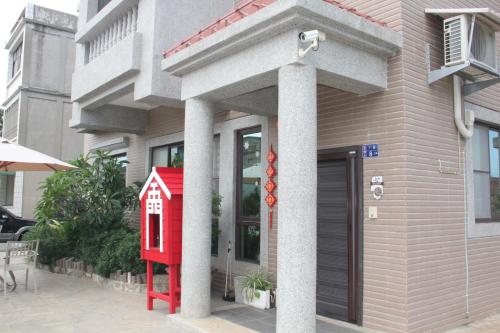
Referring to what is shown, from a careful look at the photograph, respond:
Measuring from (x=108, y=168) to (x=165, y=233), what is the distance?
3837 millimetres

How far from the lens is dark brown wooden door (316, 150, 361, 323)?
6023 millimetres

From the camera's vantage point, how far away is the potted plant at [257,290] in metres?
6.85

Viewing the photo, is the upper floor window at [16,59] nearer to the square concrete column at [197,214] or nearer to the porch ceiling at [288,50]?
the square concrete column at [197,214]

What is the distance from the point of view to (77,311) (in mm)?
6863

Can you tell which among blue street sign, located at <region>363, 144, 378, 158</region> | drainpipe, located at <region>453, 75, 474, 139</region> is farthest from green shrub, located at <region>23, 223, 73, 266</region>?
drainpipe, located at <region>453, 75, 474, 139</region>

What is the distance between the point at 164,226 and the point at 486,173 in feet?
16.7

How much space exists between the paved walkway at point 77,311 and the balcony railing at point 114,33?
16.8 feet

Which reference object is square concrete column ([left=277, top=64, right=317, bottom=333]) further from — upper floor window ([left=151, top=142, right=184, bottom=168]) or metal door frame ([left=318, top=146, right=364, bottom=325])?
upper floor window ([left=151, top=142, right=184, bottom=168])

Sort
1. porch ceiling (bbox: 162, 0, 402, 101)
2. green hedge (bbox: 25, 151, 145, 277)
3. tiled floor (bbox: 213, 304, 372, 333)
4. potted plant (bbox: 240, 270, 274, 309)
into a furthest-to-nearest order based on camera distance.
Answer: green hedge (bbox: 25, 151, 145, 277) → potted plant (bbox: 240, 270, 274, 309) → tiled floor (bbox: 213, 304, 372, 333) → porch ceiling (bbox: 162, 0, 402, 101)

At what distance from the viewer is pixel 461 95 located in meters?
6.43

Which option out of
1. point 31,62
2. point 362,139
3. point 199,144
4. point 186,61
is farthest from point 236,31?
point 31,62

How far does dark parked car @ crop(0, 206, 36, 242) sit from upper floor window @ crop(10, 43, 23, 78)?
8.71m

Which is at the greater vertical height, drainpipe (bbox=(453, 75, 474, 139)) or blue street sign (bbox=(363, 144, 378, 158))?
drainpipe (bbox=(453, 75, 474, 139))

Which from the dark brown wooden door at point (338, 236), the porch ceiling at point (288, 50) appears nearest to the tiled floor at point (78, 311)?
the dark brown wooden door at point (338, 236)
